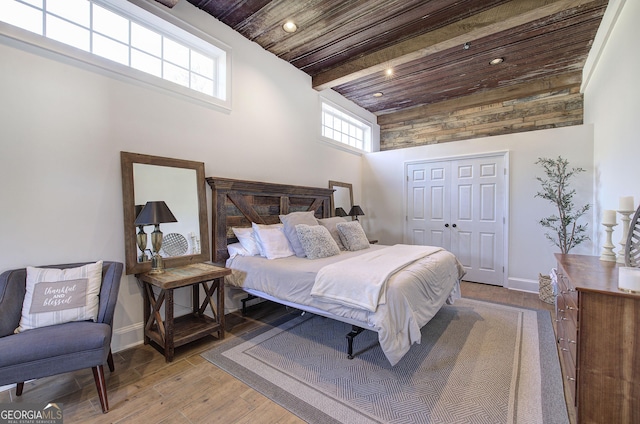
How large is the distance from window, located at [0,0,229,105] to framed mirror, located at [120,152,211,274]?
2.64ft

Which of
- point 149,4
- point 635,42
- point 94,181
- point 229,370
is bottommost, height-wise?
point 229,370

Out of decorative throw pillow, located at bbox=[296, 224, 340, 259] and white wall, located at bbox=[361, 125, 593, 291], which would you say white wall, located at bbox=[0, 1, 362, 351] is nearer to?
decorative throw pillow, located at bbox=[296, 224, 340, 259]

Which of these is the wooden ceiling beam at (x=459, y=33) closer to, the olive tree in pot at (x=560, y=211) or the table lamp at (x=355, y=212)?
the olive tree in pot at (x=560, y=211)

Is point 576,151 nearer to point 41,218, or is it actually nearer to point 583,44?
point 583,44

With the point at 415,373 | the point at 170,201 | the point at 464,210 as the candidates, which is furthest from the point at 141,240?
the point at 464,210

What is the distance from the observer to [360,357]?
2357mm

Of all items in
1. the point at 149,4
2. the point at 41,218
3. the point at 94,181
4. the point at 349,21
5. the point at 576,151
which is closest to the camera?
the point at 41,218

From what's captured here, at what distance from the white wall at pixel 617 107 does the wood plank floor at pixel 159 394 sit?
331cm

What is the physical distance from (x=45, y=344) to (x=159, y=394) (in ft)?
2.47

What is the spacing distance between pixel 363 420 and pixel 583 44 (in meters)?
4.94

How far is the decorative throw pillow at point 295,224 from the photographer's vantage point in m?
3.19

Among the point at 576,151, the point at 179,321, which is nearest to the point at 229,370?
the point at 179,321

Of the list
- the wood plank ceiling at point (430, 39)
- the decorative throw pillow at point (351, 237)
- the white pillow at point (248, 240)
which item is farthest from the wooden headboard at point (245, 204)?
the wood plank ceiling at point (430, 39)

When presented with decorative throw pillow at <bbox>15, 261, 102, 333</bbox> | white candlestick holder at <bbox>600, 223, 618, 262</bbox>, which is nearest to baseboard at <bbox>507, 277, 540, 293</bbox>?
white candlestick holder at <bbox>600, 223, 618, 262</bbox>
